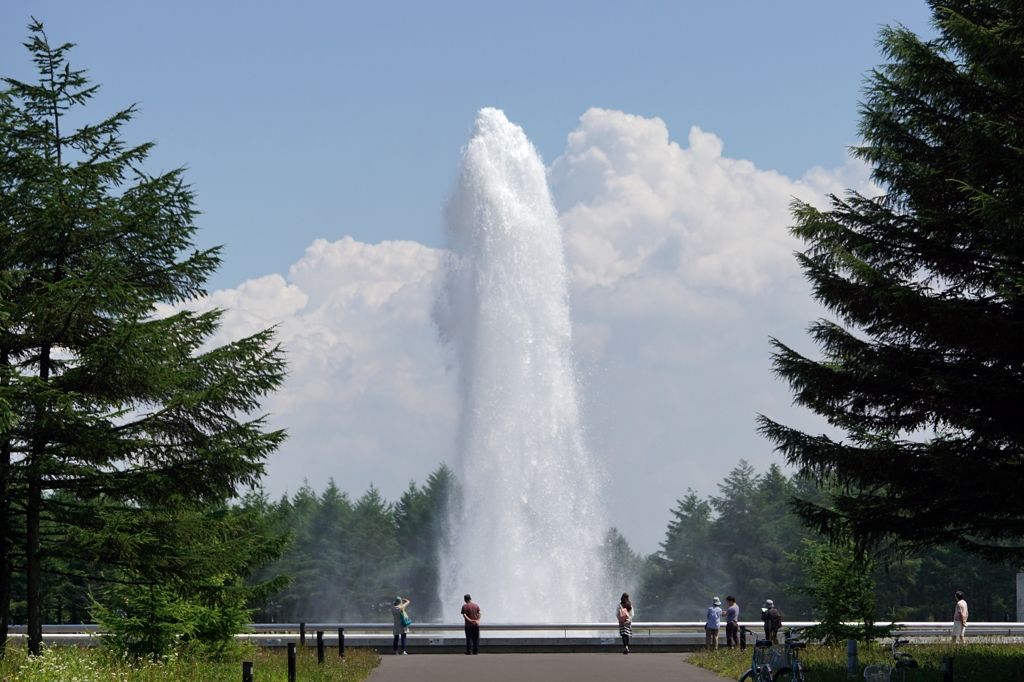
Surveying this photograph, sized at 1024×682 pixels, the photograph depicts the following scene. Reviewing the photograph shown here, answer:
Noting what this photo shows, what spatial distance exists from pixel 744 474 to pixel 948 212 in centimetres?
9235

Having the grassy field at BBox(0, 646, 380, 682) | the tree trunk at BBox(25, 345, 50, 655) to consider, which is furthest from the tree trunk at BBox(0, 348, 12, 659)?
the grassy field at BBox(0, 646, 380, 682)

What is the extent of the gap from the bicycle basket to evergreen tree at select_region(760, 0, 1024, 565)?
527 centimetres

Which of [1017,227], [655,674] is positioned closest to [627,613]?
[655,674]

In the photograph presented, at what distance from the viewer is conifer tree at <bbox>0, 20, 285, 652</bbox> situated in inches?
669

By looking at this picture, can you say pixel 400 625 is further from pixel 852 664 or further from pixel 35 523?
pixel 852 664

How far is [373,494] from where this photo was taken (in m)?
120

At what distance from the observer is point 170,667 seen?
16.8 meters

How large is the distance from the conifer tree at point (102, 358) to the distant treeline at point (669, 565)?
2593 inches

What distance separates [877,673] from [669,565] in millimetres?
96236

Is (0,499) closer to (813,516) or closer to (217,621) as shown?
(217,621)

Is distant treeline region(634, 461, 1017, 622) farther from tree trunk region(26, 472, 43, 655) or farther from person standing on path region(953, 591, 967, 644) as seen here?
tree trunk region(26, 472, 43, 655)

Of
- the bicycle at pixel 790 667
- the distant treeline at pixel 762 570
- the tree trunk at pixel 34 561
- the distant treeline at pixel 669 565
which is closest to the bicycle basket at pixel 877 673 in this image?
the bicycle at pixel 790 667

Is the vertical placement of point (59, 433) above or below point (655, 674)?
above

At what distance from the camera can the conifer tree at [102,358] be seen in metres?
17.0
